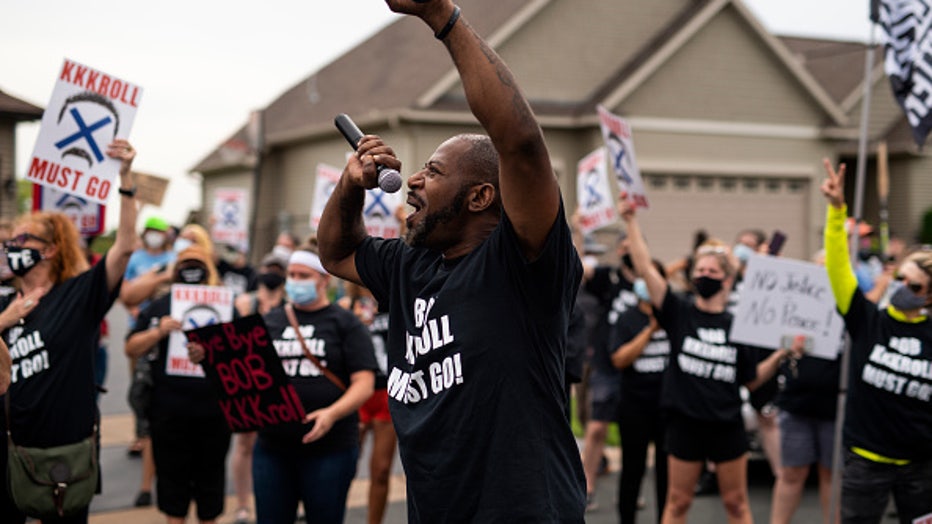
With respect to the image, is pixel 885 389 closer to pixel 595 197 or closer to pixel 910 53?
pixel 910 53

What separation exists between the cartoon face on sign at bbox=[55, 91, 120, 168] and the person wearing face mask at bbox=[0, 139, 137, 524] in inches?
24.0

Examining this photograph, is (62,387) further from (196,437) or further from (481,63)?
(481,63)

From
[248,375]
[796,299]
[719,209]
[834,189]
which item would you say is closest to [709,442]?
[796,299]

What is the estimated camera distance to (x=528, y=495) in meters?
2.59

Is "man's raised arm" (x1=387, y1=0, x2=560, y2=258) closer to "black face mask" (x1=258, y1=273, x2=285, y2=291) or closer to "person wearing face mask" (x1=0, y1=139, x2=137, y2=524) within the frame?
"person wearing face mask" (x1=0, y1=139, x2=137, y2=524)

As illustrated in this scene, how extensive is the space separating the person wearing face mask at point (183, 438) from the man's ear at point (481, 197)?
150 inches

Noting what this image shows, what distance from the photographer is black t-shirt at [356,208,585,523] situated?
8.50 ft

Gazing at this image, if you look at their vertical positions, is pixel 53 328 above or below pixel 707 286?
below

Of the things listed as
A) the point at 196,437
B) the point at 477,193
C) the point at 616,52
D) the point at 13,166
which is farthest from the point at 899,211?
the point at 477,193

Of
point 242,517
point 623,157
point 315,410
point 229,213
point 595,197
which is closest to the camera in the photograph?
point 315,410

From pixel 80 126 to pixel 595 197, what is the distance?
18.0ft

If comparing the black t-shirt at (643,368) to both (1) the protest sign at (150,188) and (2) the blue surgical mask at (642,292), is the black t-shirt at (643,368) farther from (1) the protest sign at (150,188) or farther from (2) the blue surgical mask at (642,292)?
(1) the protest sign at (150,188)

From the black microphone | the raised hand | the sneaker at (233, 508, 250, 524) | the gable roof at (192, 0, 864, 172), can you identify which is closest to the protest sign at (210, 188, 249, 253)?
the gable roof at (192, 0, 864, 172)

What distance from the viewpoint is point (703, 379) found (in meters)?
5.92
